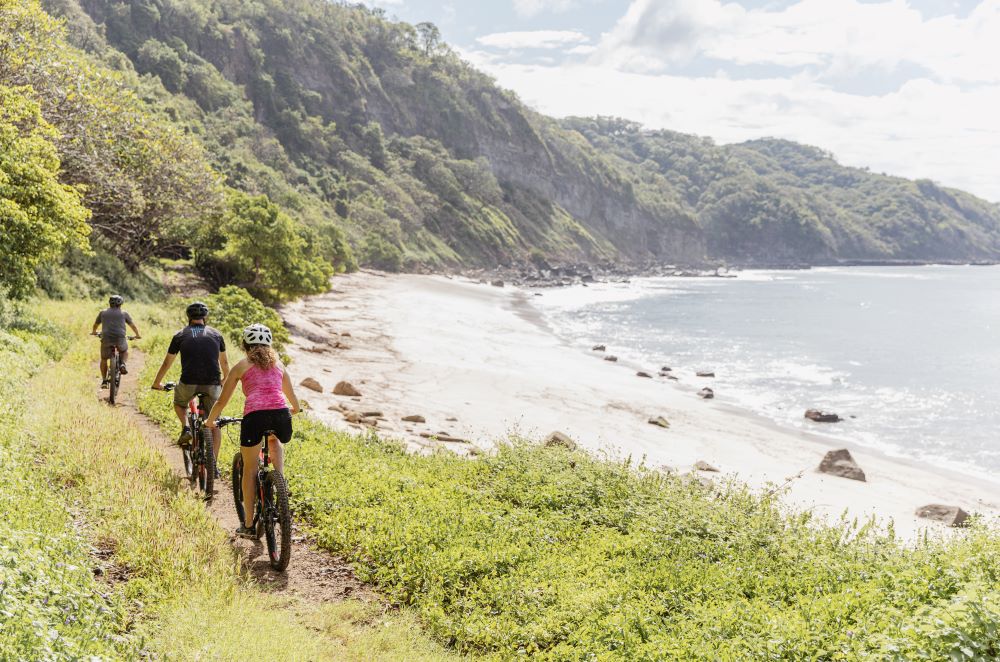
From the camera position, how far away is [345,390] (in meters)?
21.8

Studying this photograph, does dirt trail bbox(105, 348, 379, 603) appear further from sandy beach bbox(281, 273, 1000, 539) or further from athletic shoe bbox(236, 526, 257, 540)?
sandy beach bbox(281, 273, 1000, 539)

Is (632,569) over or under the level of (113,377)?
under

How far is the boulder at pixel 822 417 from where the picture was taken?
28.5m

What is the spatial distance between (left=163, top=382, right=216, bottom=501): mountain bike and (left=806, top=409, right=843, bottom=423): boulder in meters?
27.6

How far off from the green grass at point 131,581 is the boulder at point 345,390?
12.4 meters

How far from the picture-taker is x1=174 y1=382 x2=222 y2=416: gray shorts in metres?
8.77

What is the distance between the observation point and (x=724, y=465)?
2002 centimetres

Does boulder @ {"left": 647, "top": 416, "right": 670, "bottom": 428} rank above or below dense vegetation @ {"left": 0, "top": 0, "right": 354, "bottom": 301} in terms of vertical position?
below

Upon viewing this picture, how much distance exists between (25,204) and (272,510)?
1470 cm

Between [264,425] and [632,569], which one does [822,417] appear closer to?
[632,569]

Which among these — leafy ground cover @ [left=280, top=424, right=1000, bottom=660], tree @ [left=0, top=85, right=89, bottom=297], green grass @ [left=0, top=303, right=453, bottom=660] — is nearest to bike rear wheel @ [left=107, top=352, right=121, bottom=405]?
green grass @ [left=0, top=303, right=453, bottom=660]

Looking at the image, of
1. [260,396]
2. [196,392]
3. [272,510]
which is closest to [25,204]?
[196,392]

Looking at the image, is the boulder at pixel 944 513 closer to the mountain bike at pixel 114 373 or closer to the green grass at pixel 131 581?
the green grass at pixel 131 581

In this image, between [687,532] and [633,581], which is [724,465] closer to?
[687,532]
